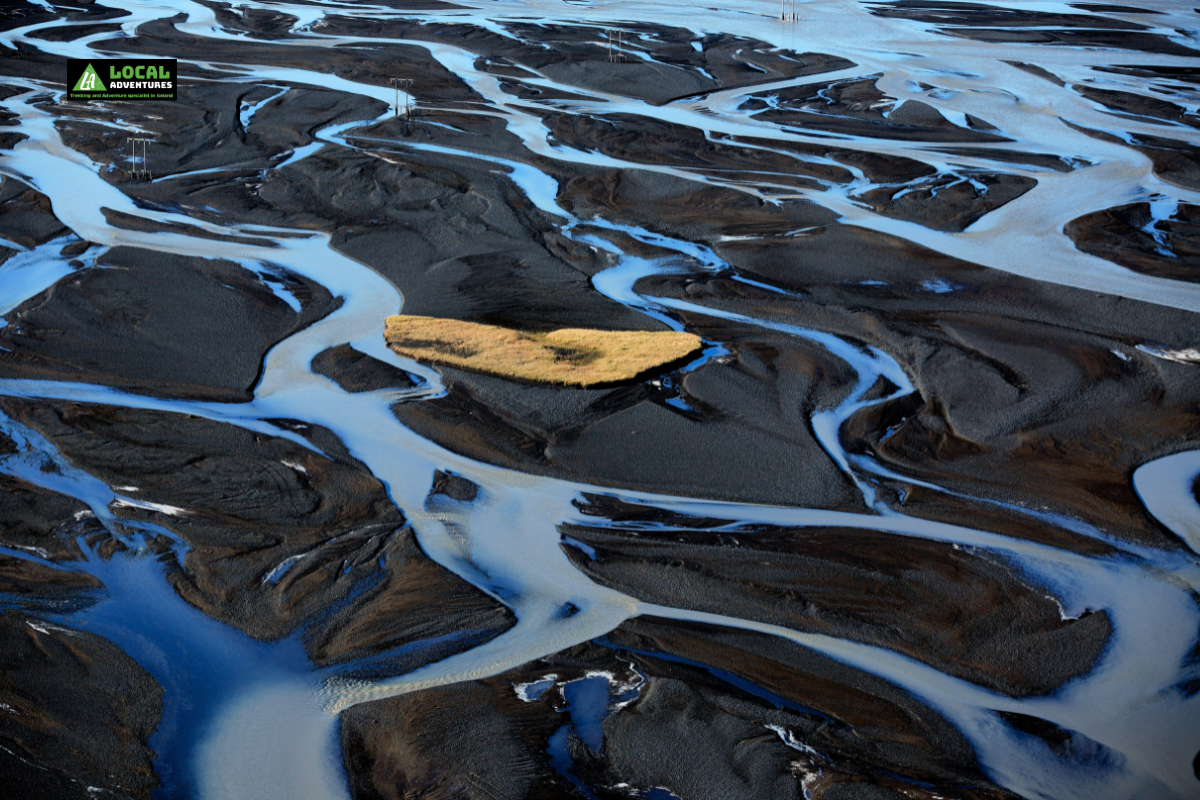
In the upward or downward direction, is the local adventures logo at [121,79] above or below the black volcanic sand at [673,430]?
above

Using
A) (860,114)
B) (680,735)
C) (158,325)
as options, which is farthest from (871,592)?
(860,114)

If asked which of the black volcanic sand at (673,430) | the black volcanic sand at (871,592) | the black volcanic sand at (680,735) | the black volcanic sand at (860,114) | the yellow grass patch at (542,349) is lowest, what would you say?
the black volcanic sand at (680,735)

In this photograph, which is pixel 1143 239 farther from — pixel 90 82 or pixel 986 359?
pixel 90 82

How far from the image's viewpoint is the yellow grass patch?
725 centimetres

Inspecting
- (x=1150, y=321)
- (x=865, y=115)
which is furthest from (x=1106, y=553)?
(x=865, y=115)

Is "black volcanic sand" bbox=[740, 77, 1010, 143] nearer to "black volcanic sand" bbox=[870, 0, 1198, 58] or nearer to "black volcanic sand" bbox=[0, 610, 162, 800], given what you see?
"black volcanic sand" bbox=[870, 0, 1198, 58]

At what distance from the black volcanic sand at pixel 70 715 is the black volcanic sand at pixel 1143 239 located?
28.2 feet

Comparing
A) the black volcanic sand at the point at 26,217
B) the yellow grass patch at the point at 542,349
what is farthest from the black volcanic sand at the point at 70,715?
the black volcanic sand at the point at 26,217

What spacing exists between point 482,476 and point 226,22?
16237 millimetres

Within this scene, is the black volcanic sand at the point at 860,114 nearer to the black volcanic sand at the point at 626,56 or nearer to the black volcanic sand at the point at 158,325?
the black volcanic sand at the point at 626,56

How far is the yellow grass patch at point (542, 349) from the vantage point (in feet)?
23.8

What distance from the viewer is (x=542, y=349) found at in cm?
757

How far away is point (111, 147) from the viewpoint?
1221 centimetres

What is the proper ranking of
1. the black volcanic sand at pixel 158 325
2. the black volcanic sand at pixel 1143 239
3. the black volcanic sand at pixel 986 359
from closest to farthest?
the black volcanic sand at pixel 986 359 → the black volcanic sand at pixel 158 325 → the black volcanic sand at pixel 1143 239
